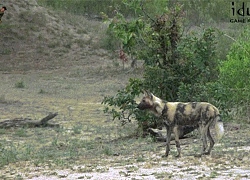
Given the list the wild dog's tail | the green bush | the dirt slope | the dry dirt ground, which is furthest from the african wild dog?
the dirt slope

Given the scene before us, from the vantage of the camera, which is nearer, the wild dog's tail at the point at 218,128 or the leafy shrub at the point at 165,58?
the wild dog's tail at the point at 218,128

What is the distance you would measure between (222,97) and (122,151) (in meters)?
3.00

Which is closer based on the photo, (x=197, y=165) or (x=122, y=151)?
(x=197, y=165)

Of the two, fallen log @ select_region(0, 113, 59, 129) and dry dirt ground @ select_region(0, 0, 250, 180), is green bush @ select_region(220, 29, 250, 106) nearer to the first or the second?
dry dirt ground @ select_region(0, 0, 250, 180)

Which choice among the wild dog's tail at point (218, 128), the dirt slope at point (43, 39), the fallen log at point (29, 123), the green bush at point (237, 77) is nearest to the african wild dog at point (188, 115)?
the wild dog's tail at point (218, 128)

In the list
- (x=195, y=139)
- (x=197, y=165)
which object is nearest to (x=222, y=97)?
(x=195, y=139)

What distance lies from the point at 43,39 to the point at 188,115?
27.6m

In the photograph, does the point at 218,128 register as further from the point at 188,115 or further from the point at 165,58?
the point at 165,58

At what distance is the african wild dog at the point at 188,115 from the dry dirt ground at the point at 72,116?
0.37 m

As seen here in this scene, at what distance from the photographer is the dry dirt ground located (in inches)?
372

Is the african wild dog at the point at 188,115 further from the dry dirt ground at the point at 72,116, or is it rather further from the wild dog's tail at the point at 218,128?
the dry dirt ground at the point at 72,116

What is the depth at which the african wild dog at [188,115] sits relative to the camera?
33.1 ft

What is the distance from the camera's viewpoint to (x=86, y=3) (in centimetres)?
4400

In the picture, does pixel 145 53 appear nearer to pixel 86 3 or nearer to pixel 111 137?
pixel 111 137
